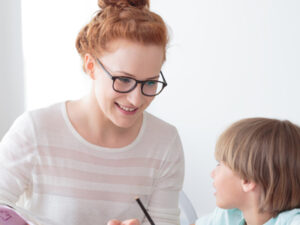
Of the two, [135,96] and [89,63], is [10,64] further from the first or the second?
[135,96]

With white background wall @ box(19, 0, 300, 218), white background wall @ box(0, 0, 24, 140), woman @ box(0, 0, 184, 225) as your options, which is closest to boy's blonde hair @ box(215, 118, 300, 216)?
woman @ box(0, 0, 184, 225)

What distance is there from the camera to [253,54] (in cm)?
219

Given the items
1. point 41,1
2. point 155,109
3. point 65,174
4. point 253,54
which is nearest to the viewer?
point 65,174

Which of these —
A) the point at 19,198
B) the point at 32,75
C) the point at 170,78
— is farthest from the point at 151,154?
the point at 32,75

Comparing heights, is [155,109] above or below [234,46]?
below

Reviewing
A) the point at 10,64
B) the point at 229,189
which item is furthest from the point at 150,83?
the point at 10,64

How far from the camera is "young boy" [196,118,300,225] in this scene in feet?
3.82

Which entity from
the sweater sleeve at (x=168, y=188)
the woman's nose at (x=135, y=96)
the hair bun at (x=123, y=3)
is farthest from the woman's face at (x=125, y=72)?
the sweater sleeve at (x=168, y=188)

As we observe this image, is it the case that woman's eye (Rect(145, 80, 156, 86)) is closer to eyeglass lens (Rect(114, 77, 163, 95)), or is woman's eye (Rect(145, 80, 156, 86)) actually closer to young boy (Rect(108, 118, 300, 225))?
eyeglass lens (Rect(114, 77, 163, 95))

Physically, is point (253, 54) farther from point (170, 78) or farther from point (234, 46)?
point (170, 78)

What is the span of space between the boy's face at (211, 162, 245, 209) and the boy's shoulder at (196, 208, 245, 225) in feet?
0.26

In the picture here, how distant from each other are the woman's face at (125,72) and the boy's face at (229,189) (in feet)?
0.96

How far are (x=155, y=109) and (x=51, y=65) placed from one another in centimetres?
65

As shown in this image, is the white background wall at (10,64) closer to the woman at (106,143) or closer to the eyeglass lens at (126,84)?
the woman at (106,143)
